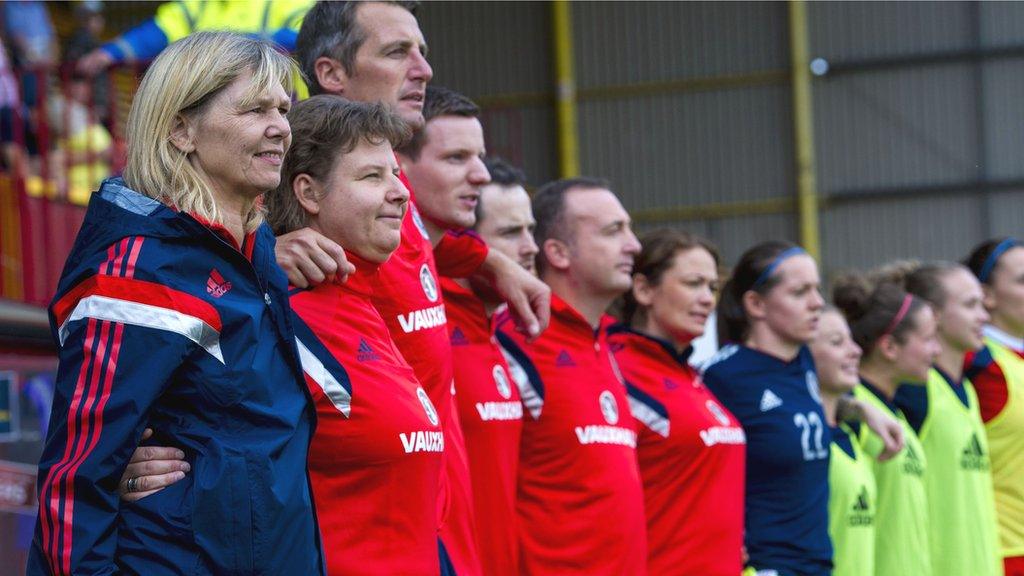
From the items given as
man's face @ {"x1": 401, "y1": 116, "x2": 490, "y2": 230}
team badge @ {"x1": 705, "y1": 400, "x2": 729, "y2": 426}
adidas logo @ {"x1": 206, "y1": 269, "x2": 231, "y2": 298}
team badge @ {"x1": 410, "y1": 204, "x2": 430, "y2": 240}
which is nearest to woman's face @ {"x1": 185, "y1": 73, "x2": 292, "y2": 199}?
adidas logo @ {"x1": 206, "y1": 269, "x2": 231, "y2": 298}

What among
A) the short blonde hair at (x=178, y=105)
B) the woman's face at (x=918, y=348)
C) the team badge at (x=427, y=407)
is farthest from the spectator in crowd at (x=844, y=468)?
the short blonde hair at (x=178, y=105)

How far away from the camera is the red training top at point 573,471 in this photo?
4008 millimetres

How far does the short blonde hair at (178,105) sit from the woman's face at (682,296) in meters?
2.60

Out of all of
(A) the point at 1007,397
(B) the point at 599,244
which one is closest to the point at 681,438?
(B) the point at 599,244

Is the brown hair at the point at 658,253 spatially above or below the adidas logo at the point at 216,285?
above

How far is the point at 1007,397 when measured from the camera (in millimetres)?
6434

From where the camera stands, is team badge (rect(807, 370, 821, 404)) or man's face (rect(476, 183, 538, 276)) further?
team badge (rect(807, 370, 821, 404))

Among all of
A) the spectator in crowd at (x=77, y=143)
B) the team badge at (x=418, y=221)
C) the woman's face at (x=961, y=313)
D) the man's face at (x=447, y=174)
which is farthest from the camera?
the spectator in crowd at (x=77, y=143)

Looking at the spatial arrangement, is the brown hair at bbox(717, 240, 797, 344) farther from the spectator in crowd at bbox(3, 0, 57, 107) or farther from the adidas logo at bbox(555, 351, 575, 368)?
the spectator in crowd at bbox(3, 0, 57, 107)

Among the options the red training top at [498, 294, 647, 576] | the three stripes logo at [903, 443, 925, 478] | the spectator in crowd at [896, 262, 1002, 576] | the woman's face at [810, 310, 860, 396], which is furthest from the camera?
the spectator in crowd at [896, 262, 1002, 576]

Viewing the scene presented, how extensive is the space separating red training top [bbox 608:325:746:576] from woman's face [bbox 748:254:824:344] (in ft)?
2.05

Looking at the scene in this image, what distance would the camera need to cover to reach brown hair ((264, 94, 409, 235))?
3018mm

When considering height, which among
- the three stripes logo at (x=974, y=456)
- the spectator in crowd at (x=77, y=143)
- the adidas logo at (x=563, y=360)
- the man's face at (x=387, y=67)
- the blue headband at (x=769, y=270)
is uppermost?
the spectator in crowd at (x=77, y=143)

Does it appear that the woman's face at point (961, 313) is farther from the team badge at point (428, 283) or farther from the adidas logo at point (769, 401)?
the team badge at point (428, 283)
